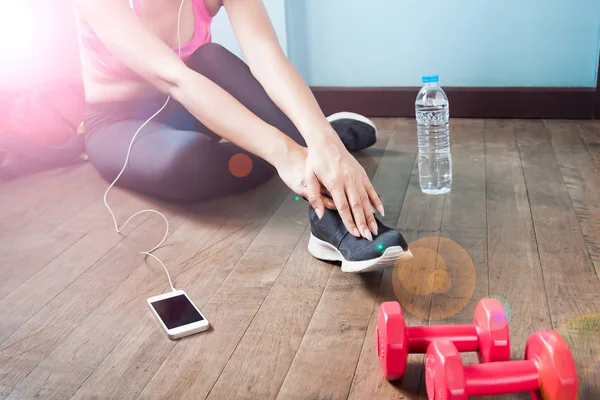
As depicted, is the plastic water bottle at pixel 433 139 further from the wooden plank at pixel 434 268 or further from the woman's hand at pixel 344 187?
the woman's hand at pixel 344 187

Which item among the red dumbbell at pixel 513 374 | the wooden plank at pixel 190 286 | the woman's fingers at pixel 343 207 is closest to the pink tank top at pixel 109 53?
the wooden plank at pixel 190 286

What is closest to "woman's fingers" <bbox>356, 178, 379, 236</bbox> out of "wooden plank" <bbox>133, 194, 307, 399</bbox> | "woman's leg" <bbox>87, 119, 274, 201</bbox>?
"wooden plank" <bbox>133, 194, 307, 399</bbox>

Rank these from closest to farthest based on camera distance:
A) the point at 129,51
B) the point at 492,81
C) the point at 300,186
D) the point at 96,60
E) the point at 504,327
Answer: the point at 504,327 < the point at 300,186 < the point at 129,51 < the point at 96,60 < the point at 492,81

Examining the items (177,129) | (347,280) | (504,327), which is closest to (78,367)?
(347,280)

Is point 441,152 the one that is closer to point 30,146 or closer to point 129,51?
point 129,51

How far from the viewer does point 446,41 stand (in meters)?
2.30

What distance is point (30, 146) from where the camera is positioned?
2016mm

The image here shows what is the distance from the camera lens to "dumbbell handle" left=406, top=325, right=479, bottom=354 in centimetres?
92

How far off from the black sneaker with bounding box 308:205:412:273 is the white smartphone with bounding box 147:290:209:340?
0.95 feet

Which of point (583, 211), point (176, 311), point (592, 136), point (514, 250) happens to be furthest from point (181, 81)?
point (592, 136)

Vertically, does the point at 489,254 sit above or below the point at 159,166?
below

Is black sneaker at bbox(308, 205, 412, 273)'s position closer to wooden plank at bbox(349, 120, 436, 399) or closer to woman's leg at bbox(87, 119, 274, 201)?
wooden plank at bbox(349, 120, 436, 399)

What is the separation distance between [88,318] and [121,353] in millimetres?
151

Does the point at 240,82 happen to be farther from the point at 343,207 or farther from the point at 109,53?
the point at 343,207
